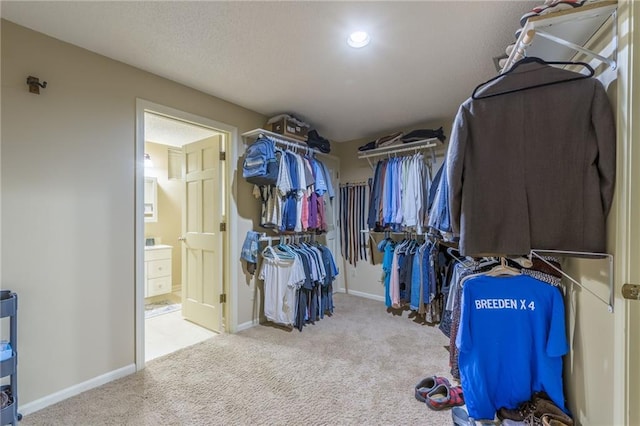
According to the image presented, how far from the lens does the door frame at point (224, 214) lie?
2156 mm

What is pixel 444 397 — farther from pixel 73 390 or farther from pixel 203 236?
pixel 203 236

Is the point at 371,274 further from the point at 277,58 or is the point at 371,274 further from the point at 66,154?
the point at 66,154

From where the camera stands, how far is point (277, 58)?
2002 millimetres

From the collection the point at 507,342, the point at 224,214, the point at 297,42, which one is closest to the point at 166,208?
the point at 224,214

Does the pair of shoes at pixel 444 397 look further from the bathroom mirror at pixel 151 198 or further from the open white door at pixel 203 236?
the bathroom mirror at pixel 151 198

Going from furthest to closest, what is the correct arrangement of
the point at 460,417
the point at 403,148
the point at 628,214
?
the point at 403,148, the point at 460,417, the point at 628,214

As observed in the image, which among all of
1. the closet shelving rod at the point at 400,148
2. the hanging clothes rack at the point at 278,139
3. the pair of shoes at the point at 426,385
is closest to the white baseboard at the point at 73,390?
the pair of shoes at the point at 426,385

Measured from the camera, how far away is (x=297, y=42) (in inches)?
71.4

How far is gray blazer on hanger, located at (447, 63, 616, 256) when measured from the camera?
1.04 meters

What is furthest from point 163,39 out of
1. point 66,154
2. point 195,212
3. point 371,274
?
point 371,274

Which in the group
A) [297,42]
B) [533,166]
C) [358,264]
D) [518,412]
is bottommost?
[518,412]

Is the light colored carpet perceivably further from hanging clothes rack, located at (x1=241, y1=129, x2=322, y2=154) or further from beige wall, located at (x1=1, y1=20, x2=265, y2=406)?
hanging clothes rack, located at (x1=241, y1=129, x2=322, y2=154)

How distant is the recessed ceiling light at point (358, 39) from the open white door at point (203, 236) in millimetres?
1715

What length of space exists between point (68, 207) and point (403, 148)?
321 cm
